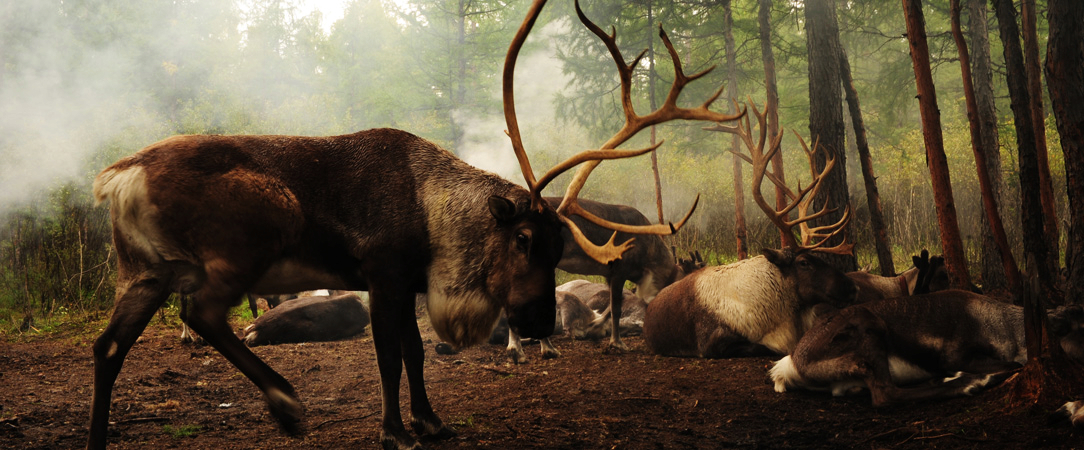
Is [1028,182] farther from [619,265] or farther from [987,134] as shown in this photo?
[987,134]

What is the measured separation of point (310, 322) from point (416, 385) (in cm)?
481

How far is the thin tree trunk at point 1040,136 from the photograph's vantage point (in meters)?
5.25

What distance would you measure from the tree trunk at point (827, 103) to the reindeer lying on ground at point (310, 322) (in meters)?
5.86

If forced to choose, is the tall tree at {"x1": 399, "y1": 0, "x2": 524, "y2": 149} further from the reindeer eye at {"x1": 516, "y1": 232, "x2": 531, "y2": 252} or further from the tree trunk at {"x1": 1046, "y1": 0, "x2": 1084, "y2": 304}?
the reindeer eye at {"x1": 516, "y1": 232, "x2": 531, "y2": 252}

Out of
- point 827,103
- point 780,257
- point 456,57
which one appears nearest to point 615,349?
point 780,257

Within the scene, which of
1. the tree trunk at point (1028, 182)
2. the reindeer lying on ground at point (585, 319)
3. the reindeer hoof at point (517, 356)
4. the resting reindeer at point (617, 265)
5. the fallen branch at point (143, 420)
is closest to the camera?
the fallen branch at point (143, 420)

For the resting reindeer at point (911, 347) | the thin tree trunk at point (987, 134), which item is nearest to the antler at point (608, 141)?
the resting reindeer at point (911, 347)

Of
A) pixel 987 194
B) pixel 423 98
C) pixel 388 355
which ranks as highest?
pixel 423 98

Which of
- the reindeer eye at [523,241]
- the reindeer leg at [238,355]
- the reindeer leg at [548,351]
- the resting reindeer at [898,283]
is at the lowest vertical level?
the reindeer leg at [548,351]

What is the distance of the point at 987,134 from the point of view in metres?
7.89

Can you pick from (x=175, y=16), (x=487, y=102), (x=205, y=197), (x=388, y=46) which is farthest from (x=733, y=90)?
(x=388, y=46)

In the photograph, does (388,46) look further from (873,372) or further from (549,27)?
(873,372)

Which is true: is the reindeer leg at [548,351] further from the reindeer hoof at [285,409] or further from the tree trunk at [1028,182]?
the tree trunk at [1028,182]

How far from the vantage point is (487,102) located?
23.6m
